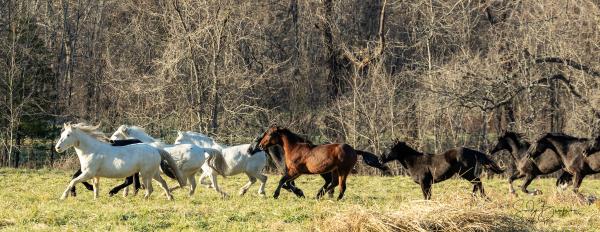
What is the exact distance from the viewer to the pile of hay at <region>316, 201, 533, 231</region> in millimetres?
9320

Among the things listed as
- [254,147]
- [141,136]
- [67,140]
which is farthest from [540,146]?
[67,140]

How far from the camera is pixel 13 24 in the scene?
2819cm

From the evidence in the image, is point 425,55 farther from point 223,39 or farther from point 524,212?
point 524,212

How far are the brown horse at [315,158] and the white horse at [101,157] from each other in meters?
2.08

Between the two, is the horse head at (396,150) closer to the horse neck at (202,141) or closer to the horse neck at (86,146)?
the horse neck at (202,141)

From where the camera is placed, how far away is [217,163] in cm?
1656

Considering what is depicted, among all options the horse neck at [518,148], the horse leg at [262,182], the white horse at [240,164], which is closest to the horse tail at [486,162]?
the horse neck at [518,148]

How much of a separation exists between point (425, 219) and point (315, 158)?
5.47m

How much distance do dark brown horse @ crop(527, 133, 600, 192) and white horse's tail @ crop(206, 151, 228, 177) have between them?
19.3 feet

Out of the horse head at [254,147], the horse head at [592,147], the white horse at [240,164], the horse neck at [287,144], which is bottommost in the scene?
the white horse at [240,164]

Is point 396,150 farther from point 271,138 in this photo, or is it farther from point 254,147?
point 254,147

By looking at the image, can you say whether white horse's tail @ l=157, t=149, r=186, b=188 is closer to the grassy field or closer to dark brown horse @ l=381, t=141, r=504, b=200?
the grassy field

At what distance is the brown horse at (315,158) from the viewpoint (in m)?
14.7

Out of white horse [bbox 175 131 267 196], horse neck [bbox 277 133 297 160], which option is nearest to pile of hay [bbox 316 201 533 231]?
horse neck [bbox 277 133 297 160]
